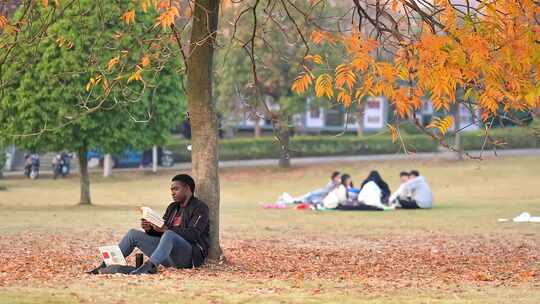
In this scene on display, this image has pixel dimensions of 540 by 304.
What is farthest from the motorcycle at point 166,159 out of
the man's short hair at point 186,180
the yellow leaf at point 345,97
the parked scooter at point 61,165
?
the yellow leaf at point 345,97

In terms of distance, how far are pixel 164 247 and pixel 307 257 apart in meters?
4.13

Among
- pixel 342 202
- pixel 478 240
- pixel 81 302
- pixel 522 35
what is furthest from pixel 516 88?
pixel 342 202

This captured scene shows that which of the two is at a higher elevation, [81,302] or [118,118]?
[118,118]

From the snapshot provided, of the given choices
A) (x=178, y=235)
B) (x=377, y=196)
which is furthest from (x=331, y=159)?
(x=178, y=235)

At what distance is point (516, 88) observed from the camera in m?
12.9

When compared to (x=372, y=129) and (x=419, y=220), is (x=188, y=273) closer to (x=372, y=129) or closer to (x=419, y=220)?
(x=419, y=220)

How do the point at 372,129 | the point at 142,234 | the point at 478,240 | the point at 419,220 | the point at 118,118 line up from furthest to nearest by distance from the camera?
the point at 372,129 → the point at 118,118 → the point at 419,220 → the point at 478,240 → the point at 142,234

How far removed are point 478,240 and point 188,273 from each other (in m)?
8.94

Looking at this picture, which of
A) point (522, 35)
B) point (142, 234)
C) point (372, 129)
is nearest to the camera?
point (522, 35)

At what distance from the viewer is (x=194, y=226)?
13.6 meters

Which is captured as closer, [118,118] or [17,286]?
[17,286]

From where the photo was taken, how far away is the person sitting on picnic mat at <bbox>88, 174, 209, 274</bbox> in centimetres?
1317

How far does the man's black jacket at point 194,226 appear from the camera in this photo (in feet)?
44.6

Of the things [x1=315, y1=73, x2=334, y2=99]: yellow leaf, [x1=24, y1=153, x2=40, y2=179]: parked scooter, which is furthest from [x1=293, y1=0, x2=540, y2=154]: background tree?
[x1=24, y1=153, x2=40, y2=179]: parked scooter
